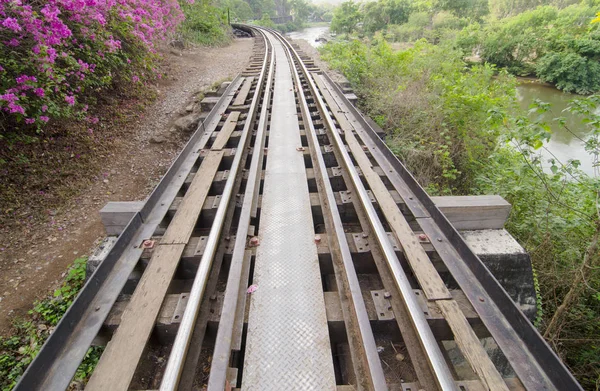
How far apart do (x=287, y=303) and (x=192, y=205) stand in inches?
54.6

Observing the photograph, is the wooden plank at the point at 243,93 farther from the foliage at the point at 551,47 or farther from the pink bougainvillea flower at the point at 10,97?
the foliage at the point at 551,47

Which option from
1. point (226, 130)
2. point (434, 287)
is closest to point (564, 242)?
point (434, 287)

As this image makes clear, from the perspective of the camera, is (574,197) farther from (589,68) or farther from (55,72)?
(589,68)

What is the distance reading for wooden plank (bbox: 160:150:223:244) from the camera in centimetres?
250

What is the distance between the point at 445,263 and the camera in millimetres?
2197

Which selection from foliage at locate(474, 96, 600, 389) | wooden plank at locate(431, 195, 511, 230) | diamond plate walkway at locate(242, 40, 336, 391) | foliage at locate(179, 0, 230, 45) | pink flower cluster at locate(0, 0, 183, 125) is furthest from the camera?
foliage at locate(179, 0, 230, 45)

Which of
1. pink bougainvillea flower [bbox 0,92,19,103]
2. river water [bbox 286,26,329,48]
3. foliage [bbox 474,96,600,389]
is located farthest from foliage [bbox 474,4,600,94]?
pink bougainvillea flower [bbox 0,92,19,103]

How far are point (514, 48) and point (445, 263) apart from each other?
99.8 feet

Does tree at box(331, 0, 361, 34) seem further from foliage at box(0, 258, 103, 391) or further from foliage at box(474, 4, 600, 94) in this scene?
foliage at box(0, 258, 103, 391)

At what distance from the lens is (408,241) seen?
95.3 inches

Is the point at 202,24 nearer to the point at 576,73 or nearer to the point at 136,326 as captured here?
the point at 136,326

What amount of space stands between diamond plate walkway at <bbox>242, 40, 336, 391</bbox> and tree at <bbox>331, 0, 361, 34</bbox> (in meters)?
46.3

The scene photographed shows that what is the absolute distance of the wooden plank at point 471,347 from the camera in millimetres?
1523

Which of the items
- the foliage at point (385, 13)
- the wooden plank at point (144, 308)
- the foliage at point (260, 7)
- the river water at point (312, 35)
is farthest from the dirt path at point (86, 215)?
the foliage at point (260, 7)
